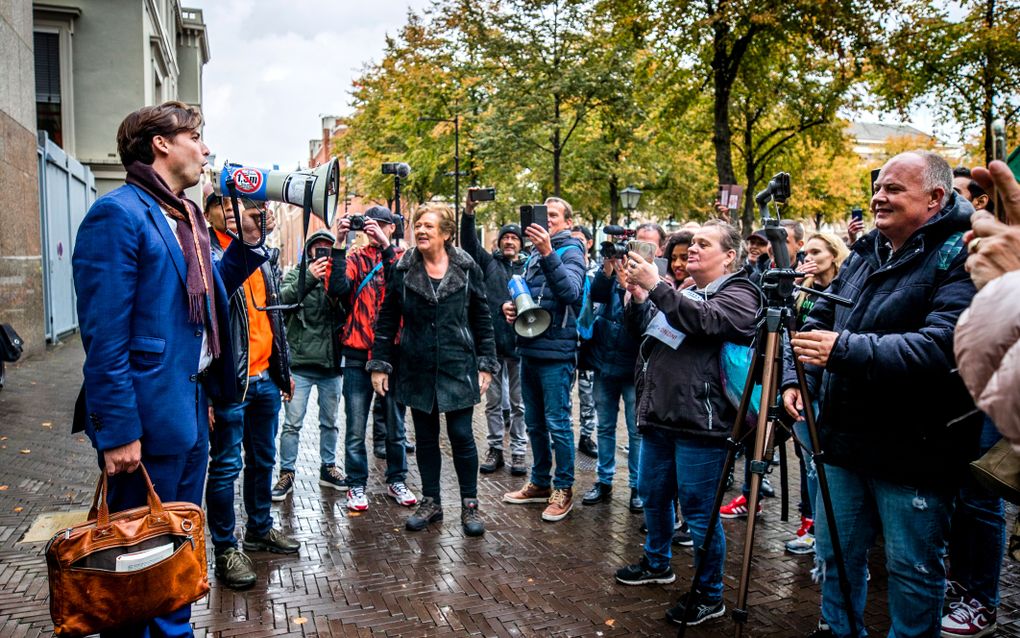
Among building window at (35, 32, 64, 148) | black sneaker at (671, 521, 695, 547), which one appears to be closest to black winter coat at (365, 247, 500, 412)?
black sneaker at (671, 521, 695, 547)

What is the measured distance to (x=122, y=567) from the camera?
8.01 feet

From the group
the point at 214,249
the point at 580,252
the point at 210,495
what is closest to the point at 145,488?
the point at 210,495

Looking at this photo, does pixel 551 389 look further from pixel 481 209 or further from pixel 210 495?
pixel 481 209

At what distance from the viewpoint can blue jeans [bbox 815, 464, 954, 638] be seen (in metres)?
2.72

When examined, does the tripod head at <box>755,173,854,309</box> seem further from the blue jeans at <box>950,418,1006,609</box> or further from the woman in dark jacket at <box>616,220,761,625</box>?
the blue jeans at <box>950,418,1006,609</box>

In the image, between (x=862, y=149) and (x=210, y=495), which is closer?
(x=210, y=495)

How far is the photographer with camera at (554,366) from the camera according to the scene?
5.20 m

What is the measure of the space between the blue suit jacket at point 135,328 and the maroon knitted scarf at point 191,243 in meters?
0.03

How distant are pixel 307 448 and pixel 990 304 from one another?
21.4 feet

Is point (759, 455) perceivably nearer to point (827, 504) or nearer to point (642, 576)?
point (827, 504)

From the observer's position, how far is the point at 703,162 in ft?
82.7

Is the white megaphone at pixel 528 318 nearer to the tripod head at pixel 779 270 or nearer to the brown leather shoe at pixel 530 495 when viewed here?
the brown leather shoe at pixel 530 495

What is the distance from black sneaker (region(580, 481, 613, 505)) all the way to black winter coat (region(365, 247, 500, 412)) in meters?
1.30

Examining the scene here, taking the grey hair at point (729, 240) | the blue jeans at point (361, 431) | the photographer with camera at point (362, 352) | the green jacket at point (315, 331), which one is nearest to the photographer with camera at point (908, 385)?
the grey hair at point (729, 240)
